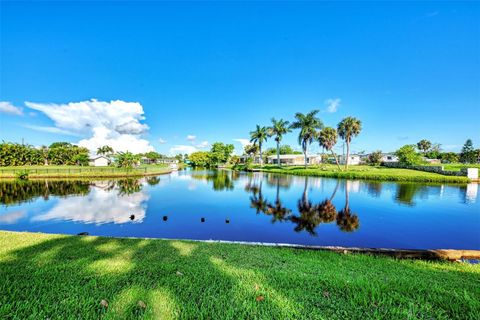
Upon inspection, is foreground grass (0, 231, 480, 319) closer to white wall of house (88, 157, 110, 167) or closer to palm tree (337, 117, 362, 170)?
palm tree (337, 117, 362, 170)

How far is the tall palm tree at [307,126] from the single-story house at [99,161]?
64.5 meters

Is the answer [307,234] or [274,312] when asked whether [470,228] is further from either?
[274,312]

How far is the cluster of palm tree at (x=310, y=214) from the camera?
10.4 meters

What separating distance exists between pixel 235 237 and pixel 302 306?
6317 millimetres

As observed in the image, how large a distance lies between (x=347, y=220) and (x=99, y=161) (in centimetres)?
8056

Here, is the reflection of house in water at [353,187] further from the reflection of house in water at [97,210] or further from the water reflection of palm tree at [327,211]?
the reflection of house in water at [97,210]

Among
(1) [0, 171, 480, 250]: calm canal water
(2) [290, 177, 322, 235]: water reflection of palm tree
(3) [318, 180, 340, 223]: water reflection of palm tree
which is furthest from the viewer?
(3) [318, 180, 340, 223]: water reflection of palm tree

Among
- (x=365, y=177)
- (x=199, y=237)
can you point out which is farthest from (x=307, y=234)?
(x=365, y=177)

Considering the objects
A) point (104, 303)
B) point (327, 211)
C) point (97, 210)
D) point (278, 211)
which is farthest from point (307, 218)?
point (97, 210)

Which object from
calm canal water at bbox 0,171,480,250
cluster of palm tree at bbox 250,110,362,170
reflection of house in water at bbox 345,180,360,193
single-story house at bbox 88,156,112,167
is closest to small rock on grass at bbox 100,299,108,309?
calm canal water at bbox 0,171,480,250

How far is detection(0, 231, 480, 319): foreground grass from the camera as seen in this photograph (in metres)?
2.69

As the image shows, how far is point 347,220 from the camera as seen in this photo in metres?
11.4

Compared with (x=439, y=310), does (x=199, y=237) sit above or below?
below

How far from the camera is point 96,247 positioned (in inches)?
211
